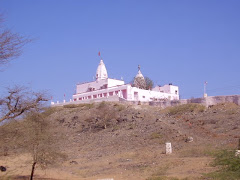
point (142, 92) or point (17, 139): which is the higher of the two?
point (142, 92)

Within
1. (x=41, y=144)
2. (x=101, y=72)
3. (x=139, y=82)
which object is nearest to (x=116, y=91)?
(x=139, y=82)

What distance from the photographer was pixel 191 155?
2059cm

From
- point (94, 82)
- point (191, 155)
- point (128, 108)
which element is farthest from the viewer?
point (94, 82)

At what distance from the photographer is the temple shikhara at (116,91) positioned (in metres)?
51.0

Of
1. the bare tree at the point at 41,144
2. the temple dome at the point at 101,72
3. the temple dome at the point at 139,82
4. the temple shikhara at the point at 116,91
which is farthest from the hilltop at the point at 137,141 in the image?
the temple dome at the point at 139,82

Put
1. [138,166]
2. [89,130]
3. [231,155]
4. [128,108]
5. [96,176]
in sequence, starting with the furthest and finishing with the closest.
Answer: [128,108] → [89,130] → [138,166] → [96,176] → [231,155]

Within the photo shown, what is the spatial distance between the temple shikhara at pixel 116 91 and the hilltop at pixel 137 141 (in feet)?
20.0

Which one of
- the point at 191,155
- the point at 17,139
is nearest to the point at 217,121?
the point at 191,155

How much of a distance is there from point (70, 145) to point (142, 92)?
24.2 m

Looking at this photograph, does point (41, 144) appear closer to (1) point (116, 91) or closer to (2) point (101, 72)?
(1) point (116, 91)

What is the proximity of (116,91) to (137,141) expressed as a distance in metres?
25.6

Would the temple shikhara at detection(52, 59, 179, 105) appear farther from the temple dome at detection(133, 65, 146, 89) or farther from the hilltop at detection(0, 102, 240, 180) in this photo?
the hilltop at detection(0, 102, 240, 180)

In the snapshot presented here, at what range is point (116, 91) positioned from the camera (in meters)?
53.2

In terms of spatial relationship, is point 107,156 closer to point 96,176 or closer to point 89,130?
point 96,176
